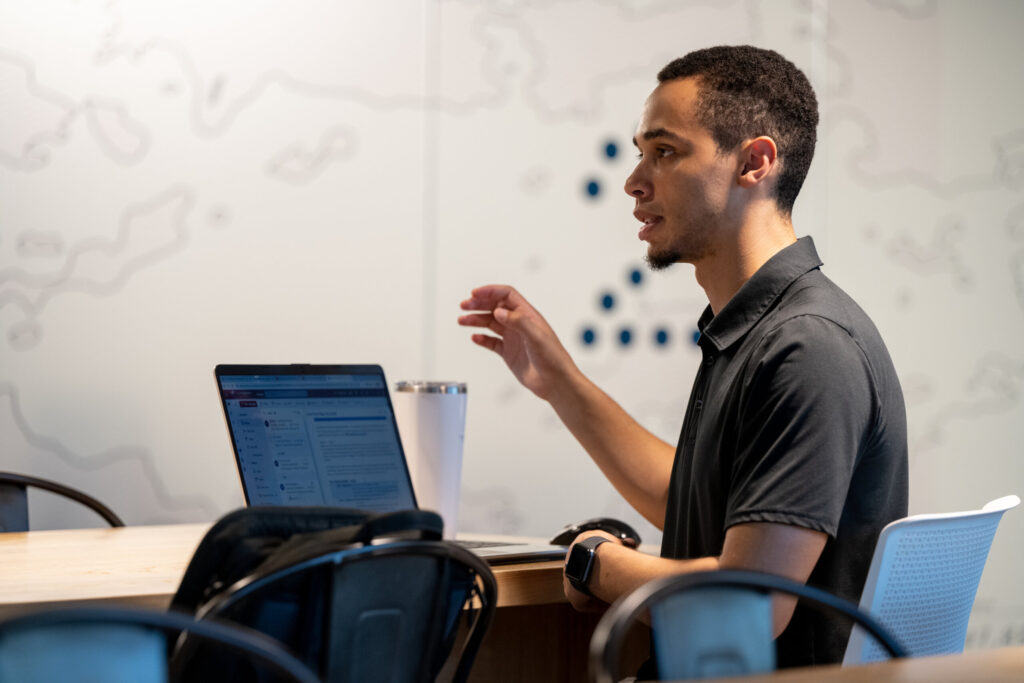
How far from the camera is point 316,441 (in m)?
1.83

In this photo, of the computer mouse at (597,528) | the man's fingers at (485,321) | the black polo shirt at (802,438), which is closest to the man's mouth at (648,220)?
the black polo shirt at (802,438)

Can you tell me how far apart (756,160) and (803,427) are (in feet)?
1.65

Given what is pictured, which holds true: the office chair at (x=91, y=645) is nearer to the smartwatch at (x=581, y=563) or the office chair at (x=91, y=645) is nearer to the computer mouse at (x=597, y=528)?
the smartwatch at (x=581, y=563)

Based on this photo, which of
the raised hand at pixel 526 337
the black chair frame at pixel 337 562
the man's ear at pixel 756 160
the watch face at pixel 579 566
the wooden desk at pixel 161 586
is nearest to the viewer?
the black chair frame at pixel 337 562

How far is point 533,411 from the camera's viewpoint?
285 centimetres

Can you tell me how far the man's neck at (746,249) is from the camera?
1.70 meters

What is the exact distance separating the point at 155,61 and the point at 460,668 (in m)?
1.75

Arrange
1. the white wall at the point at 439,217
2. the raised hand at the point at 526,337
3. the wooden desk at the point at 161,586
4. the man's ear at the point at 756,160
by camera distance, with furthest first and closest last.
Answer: the white wall at the point at 439,217
the raised hand at the point at 526,337
the man's ear at the point at 756,160
the wooden desk at the point at 161,586

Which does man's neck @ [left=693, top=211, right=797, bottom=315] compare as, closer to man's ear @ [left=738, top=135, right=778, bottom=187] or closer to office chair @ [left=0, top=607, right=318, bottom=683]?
man's ear @ [left=738, top=135, right=778, bottom=187]

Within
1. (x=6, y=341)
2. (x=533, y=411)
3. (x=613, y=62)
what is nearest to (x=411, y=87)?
(x=613, y=62)

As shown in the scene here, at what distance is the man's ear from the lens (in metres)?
1.70

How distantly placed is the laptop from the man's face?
1.78ft

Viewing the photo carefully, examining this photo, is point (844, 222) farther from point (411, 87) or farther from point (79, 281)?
point (79, 281)

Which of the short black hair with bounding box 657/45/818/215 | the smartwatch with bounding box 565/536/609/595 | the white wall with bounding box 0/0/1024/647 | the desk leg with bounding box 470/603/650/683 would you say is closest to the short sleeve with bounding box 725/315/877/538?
the smartwatch with bounding box 565/536/609/595
